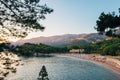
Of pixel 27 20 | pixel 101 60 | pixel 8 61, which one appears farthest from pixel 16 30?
pixel 101 60

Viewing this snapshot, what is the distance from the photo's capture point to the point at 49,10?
1445cm

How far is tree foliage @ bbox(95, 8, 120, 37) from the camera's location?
52688mm

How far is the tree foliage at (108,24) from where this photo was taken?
173 ft

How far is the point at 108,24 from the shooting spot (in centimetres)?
5375

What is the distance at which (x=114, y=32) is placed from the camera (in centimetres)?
5388

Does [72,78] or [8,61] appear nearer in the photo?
[8,61]

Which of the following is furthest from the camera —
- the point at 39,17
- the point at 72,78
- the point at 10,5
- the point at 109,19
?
the point at 72,78

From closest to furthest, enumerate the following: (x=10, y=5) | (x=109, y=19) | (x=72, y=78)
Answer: (x=10, y=5)
(x=109, y=19)
(x=72, y=78)

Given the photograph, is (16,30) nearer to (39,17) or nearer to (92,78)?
(39,17)

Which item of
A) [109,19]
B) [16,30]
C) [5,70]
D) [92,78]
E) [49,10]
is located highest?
[109,19]

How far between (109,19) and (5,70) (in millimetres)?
42198

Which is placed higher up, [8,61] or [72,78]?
[8,61]

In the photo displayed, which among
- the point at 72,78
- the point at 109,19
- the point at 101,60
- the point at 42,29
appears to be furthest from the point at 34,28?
the point at 101,60

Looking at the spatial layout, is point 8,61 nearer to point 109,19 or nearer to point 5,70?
point 5,70
